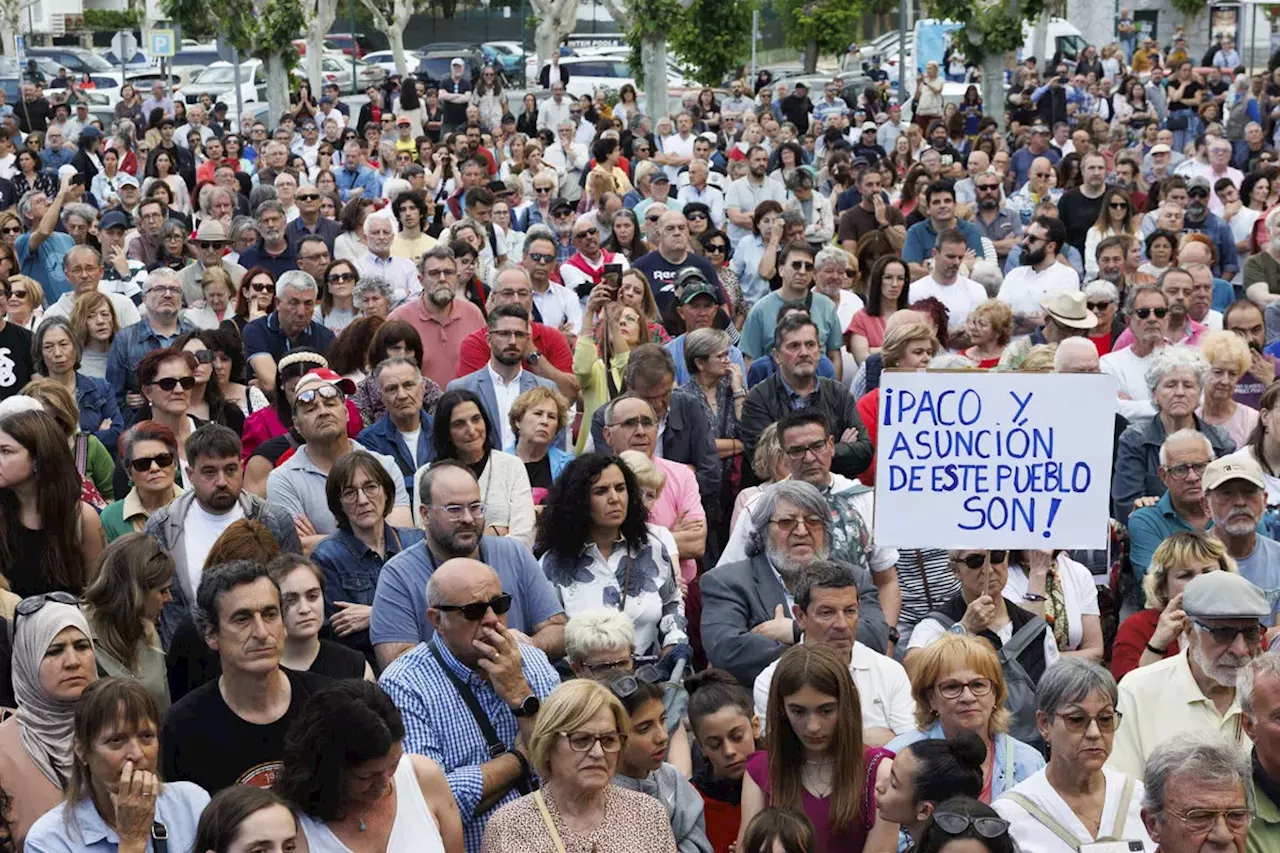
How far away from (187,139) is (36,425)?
703 inches

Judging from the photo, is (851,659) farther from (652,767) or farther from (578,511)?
(578,511)

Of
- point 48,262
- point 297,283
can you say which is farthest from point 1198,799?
point 48,262

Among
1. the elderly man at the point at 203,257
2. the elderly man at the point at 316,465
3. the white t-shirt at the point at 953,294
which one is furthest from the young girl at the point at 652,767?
the elderly man at the point at 203,257

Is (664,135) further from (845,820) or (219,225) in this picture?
(845,820)

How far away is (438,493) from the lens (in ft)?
22.0

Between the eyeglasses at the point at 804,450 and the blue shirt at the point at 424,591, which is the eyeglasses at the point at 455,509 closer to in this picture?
the blue shirt at the point at 424,591

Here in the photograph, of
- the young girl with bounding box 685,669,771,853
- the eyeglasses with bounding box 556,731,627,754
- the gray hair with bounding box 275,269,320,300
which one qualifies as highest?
the gray hair with bounding box 275,269,320,300

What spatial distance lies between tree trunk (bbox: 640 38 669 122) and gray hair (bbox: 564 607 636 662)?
25.0m

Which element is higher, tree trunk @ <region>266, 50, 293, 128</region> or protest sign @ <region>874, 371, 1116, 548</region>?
tree trunk @ <region>266, 50, 293, 128</region>

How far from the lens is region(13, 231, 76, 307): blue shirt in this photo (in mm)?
14172

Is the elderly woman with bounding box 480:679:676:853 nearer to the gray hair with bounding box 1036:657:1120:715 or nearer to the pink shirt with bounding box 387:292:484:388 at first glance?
the gray hair with bounding box 1036:657:1120:715

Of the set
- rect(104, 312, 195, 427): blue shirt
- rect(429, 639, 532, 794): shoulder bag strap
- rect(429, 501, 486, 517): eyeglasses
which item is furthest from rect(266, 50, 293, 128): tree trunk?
rect(429, 639, 532, 794): shoulder bag strap

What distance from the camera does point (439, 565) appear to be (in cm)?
661

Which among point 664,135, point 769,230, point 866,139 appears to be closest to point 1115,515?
point 769,230
